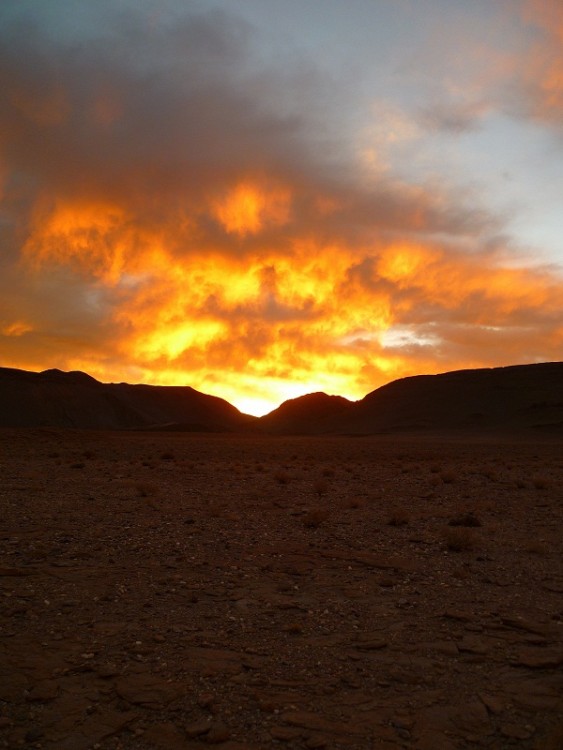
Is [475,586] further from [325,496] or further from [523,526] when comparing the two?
[325,496]

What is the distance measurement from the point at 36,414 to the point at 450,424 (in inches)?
2974

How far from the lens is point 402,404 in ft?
458

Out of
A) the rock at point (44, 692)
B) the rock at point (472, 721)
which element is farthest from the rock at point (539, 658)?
the rock at point (44, 692)

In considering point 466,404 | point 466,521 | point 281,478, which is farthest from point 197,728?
point 466,404

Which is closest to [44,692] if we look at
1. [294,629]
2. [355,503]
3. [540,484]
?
[294,629]

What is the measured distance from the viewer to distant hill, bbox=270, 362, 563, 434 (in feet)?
352

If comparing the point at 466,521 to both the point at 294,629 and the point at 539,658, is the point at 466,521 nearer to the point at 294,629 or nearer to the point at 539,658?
the point at 539,658

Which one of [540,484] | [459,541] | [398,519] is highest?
[540,484]

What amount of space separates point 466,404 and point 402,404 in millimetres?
18998

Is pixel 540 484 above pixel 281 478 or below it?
below

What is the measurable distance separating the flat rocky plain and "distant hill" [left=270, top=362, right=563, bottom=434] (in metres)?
84.5

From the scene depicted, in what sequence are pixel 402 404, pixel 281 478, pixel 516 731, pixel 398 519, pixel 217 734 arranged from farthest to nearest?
pixel 402 404 < pixel 281 478 < pixel 398 519 < pixel 516 731 < pixel 217 734

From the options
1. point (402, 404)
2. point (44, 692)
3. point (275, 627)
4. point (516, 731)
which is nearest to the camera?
point (516, 731)

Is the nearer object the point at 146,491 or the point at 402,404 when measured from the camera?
the point at 146,491
